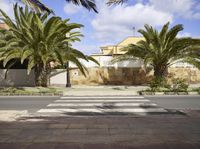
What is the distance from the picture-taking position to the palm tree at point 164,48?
84.1 feet

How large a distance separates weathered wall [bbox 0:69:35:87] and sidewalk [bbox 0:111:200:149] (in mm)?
19496

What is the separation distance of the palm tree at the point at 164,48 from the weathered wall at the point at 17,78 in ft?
29.1

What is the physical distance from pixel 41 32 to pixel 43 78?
342 centimetres

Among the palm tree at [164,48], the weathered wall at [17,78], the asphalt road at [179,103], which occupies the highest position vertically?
the palm tree at [164,48]

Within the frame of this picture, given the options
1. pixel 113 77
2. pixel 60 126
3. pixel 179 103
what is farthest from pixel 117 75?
pixel 60 126

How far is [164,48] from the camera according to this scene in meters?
26.0

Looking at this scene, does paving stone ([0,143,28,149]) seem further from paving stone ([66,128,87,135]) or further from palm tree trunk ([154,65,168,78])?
palm tree trunk ([154,65,168,78])

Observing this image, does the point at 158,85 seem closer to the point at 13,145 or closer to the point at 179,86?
the point at 179,86

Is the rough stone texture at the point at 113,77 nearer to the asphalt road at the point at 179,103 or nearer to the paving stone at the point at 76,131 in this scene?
the asphalt road at the point at 179,103

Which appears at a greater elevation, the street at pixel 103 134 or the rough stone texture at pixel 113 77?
the rough stone texture at pixel 113 77

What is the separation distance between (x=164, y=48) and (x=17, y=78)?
12.2 meters

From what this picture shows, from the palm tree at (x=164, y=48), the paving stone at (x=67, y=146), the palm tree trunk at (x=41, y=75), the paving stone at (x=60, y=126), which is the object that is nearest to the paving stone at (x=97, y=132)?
the paving stone at (x=60, y=126)

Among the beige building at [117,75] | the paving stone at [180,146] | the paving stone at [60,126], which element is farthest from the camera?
the beige building at [117,75]

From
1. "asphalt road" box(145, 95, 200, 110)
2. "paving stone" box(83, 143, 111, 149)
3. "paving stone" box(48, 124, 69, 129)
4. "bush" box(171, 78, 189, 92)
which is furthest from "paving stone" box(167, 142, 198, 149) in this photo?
"bush" box(171, 78, 189, 92)
